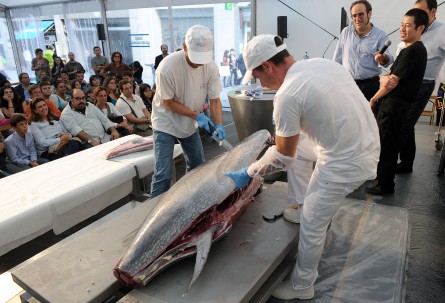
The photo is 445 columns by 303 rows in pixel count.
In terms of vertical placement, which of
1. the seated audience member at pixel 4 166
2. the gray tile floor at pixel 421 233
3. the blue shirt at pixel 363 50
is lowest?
the gray tile floor at pixel 421 233

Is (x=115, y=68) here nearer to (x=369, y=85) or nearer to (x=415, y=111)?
(x=369, y=85)

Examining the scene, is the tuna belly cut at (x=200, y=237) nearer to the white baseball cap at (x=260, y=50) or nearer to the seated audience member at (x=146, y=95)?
the white baseball cap at (x=260, y=50)

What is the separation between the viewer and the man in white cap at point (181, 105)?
239 centimetres

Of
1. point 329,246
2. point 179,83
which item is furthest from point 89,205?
point 329,246

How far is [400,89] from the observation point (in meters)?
2.81

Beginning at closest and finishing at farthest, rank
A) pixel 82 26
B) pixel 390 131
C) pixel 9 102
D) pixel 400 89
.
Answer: pixel 400 89
pixel 390 131
pixel 9 102
pixel 82 26

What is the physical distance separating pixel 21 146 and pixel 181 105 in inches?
81.8

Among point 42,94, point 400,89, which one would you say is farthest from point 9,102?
point 400,89

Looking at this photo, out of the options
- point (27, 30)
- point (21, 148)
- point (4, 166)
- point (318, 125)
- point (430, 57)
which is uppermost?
point (27, 30)

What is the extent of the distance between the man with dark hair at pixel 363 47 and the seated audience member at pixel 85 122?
2818 mm

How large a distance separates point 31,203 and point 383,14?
6.31 metres

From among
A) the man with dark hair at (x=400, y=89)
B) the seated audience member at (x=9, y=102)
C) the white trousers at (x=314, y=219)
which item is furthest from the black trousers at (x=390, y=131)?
the seated audience member at (x=9, y=102)

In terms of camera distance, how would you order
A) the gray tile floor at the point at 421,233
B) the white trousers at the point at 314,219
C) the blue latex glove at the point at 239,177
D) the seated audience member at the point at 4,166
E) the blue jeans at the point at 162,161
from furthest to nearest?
the seated audience member at the point at 4,166 < the blue jeans at the point at 162,161 < the gray tile floor at the point at 421,233 < the blue latex glove at the point at 239,177 < the white trousers at the point at 314,219

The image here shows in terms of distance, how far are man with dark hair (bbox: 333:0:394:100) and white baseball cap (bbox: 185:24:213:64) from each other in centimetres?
182
